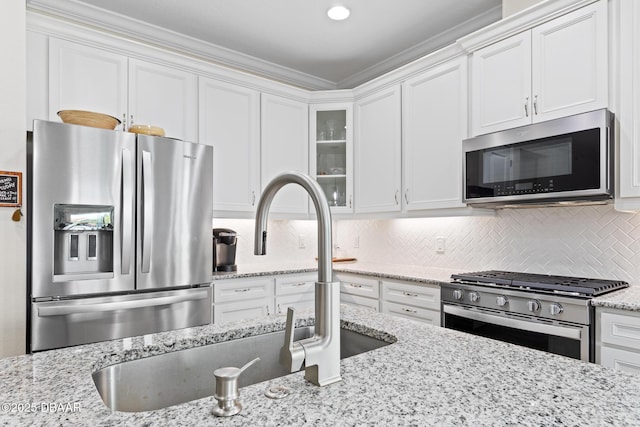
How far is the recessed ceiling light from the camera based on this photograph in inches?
113

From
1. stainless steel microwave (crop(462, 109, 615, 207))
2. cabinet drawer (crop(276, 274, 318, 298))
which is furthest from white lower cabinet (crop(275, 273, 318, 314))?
stainless steel microwave (crop(462, 109, 615, 207))

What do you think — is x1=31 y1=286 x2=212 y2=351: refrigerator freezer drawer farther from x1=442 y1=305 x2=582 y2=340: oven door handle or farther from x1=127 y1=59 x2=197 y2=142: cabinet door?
x1=442 y1=305 x2=582 y2=340: oven door handle

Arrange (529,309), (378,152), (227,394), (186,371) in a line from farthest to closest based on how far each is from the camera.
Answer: (378,152) < (529,309) < (186,371) < (227,394)

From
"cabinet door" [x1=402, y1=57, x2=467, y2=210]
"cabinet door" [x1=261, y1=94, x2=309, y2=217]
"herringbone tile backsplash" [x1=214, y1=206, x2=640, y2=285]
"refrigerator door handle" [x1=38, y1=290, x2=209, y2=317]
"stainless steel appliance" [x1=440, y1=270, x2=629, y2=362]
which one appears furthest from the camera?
"cabinet door" [x1=261, y1=94, x2=309, y2=217]

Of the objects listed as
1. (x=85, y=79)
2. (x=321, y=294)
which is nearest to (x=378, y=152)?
(x=85, y=79)

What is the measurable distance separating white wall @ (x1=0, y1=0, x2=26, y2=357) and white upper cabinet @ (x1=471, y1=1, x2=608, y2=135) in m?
2.71

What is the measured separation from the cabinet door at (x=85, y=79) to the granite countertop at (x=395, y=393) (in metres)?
2.10

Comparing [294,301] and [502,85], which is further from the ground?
[502,85]

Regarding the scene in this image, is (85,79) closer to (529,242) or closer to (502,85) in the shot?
(502,85)

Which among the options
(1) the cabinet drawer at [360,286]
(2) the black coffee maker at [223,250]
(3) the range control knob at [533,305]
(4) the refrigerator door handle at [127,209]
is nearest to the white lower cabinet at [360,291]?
(1) the cabinet drawer at [360,286]

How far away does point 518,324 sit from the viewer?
2123 mm

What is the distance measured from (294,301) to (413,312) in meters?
1.00

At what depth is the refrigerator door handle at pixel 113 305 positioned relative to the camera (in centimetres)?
204

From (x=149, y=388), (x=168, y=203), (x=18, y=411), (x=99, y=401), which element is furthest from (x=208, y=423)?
(x=168, y=203)
